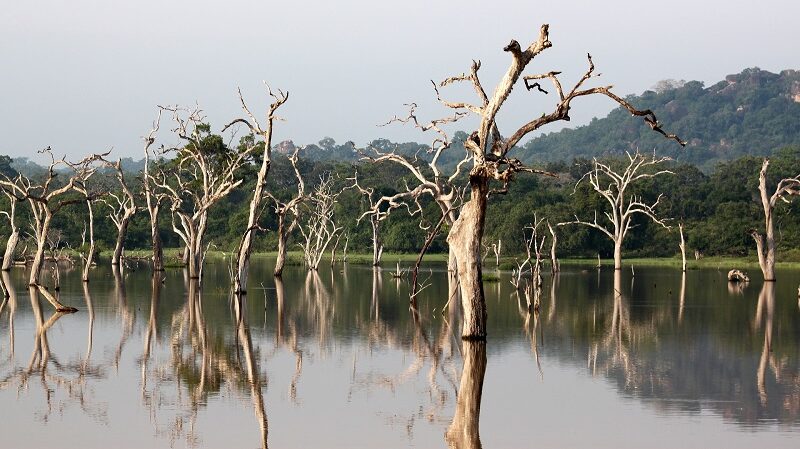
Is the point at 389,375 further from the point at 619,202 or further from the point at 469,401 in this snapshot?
the point at 619,202

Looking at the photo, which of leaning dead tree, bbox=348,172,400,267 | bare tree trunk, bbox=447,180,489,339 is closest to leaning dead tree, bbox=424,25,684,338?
bare tree trunk, bbox=447,180,489,339

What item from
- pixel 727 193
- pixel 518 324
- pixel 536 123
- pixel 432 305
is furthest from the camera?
pixel 727 193

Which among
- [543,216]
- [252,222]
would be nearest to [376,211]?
[252,222]

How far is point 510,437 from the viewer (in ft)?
49.1

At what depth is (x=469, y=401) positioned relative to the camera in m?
17.6

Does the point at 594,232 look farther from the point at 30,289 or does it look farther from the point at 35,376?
the point at 35,376

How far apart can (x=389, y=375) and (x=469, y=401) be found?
3242mm

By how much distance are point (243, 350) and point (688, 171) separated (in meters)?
81.0

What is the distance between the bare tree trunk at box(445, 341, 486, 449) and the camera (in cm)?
1480

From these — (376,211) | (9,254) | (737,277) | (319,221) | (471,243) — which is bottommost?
(737,277)

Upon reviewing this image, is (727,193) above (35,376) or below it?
above

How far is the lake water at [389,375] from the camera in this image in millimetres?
15141

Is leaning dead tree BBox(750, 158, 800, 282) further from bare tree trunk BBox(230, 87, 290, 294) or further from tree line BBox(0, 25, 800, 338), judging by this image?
bare tree trunk BBox(230, 87, 290, 294)

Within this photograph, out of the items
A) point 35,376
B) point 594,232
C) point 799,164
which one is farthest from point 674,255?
point 35,376
